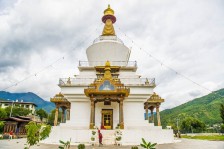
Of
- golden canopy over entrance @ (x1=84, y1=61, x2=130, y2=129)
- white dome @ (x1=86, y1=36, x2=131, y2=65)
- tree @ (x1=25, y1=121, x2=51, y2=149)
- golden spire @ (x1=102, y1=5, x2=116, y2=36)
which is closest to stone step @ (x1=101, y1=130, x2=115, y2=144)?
golden canopy over entrance @ (x1=84, y1=61, x2=130, y2=129)

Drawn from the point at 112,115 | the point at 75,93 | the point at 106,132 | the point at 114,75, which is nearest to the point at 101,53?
the point at 114,75

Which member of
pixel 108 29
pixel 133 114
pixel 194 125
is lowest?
pixel 194 125

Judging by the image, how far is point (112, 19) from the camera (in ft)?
95.1

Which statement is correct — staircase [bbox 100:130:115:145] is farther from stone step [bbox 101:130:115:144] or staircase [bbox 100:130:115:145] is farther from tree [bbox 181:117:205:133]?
tree [bbox 181:117:205:133]

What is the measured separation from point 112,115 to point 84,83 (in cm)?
490

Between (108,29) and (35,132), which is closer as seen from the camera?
(35,132)

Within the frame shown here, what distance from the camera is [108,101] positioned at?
63.2 ft

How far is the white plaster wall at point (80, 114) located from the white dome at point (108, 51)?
6.24 metres

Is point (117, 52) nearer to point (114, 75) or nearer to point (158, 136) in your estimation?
point (114, 75)

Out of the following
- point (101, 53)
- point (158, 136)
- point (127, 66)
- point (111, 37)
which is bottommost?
point (158, 136)

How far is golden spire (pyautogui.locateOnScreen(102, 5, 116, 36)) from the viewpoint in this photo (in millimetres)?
27288

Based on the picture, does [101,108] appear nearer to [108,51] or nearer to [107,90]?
[107,90]

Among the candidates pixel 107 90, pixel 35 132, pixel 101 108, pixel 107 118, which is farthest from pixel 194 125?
pixel 35 132

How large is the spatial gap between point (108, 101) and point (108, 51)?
7.42 meters
